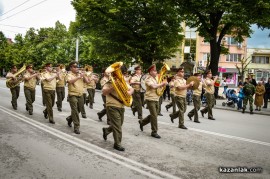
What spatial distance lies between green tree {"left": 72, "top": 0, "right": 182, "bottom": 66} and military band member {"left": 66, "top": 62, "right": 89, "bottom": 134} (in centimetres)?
2048

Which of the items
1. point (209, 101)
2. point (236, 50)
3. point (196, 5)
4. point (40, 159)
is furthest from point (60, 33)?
point (40, 159)

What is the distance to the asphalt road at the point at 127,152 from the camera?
5.67 m

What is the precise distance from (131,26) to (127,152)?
25.7m

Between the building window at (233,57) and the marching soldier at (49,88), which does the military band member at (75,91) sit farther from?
the building window at (233,57)

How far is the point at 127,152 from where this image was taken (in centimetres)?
702

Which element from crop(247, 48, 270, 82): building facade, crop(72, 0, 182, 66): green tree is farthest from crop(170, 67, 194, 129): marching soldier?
crop(247, 48, 270, 82): building facade

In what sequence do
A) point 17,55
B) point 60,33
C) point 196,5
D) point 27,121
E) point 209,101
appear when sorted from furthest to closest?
point 17,55, point 60,33, point 196,5, point 209,101, point 27,121

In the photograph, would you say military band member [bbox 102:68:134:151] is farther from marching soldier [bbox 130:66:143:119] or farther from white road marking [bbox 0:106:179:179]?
marching soldier [bbox 130:66:143:119]

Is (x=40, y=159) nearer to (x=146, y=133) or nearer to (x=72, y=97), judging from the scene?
(x=72, y=97)

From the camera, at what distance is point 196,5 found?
2298 cm

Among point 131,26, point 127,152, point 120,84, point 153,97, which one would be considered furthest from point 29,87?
point 131,26

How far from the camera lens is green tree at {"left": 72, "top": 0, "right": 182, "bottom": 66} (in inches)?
1182

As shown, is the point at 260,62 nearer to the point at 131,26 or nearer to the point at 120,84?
the point at 131,26

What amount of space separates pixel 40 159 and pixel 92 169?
1.23 metres
